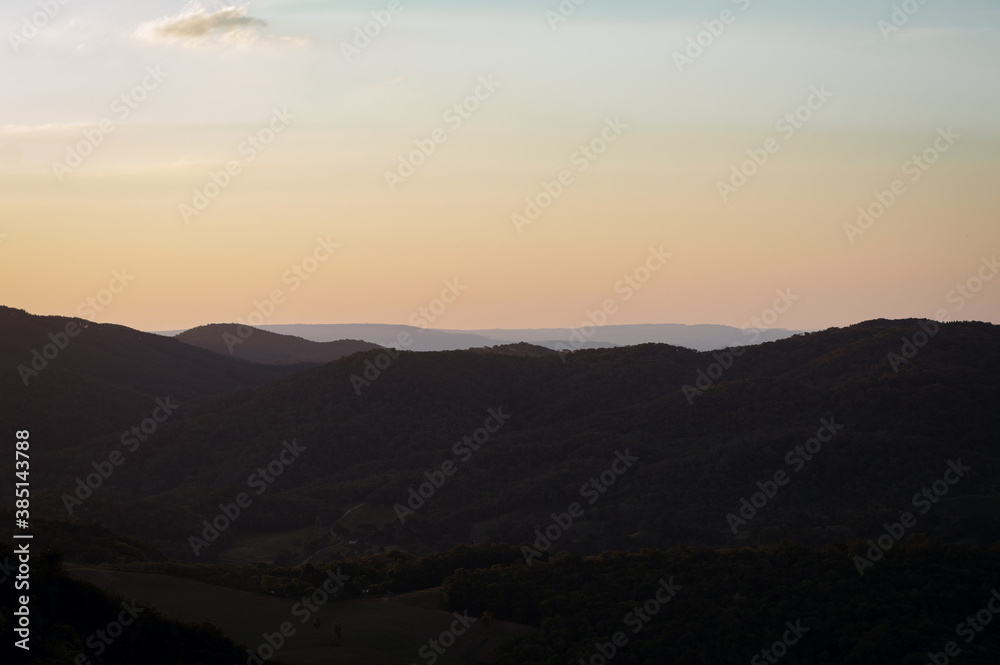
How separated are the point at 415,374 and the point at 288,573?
2423 inches

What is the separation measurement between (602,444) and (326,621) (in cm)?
4913

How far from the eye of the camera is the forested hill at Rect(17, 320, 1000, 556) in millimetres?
70812

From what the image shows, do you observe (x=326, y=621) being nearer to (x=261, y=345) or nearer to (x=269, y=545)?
(x=269, y=545)

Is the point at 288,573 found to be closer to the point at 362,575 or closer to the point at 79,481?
the point at 362,575

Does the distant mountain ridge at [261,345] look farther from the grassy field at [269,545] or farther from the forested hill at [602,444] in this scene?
the grassy field at [269,545]

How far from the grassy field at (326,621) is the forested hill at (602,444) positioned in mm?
25363

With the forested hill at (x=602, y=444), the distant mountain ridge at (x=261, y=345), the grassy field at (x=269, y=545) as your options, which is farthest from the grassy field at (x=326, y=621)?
the distant mountain ridge at (x=261, y=345)

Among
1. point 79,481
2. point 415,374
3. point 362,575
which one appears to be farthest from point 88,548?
point 415,374

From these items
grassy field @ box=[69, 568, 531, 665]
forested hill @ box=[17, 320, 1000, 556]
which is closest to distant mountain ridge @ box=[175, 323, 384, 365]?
forested hill @ box=[17, 320, 1000, 556]

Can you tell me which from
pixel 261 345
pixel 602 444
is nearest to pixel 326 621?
pixel 602 444

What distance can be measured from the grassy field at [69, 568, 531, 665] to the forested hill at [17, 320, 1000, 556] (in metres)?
25.4

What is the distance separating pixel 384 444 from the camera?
96.1 meters

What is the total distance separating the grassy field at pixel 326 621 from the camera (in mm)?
36156

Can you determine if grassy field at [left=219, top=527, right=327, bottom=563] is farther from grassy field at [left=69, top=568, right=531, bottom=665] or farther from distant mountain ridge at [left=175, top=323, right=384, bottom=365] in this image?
distant mountain ridge at [left=175, top=323, right=384, bottom=365]
